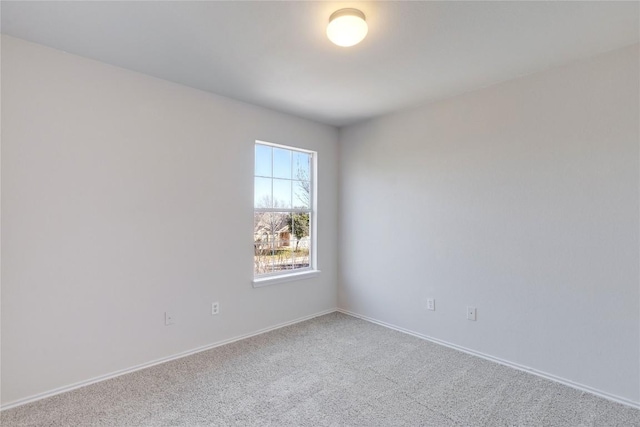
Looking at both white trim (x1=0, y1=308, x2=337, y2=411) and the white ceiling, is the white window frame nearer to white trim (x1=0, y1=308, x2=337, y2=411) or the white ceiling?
white trim (x1=0, y1=308, x2=337, y2=411)

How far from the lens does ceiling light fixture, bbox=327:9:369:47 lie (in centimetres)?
178

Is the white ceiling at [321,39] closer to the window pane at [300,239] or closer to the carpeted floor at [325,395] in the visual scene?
the window pane at [300,239]

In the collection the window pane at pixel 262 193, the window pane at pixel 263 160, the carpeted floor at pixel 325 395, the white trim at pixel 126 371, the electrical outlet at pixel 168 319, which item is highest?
the window pane at pixel 263 160

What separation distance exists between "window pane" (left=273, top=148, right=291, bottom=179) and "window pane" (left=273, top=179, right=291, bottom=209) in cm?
7

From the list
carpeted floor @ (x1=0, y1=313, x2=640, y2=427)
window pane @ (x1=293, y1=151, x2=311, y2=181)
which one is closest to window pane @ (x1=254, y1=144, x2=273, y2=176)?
window pane @ (x1=293, y1=151, x2=311, y2=181)

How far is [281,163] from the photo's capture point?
373cm

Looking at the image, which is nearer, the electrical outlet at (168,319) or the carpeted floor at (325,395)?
the carpeted floor at (325,395)

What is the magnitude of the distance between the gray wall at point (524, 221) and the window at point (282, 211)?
81cm

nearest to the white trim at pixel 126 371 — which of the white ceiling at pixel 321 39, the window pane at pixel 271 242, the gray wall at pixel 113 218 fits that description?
the gray wall at pixel 113 218

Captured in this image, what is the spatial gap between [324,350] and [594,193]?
2459 mm

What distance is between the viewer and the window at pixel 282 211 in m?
3.51

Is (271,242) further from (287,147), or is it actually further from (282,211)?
(287,147)

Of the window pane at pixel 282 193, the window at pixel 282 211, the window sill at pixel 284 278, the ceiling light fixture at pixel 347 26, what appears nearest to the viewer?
the ceiling light fixture at pixel 347 26

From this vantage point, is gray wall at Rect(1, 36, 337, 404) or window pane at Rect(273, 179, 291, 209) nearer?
gray wall at Rect(1, 36, 337, 404)
